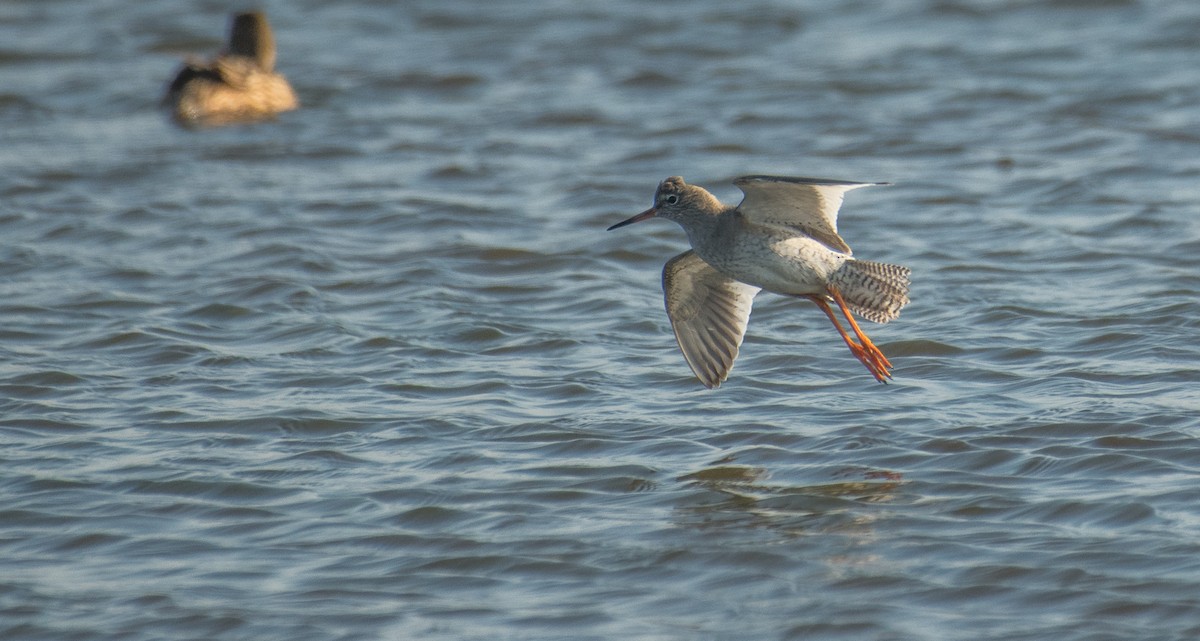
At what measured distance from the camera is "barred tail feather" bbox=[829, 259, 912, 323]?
6805 millimetres

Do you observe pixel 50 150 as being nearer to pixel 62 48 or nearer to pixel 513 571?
pixel 62 48

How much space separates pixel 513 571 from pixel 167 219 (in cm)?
581

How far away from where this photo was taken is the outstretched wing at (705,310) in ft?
22.9

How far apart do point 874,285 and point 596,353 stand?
1.59 meters

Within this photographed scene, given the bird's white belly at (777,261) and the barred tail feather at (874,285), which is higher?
the bird's white belly at (777,261)

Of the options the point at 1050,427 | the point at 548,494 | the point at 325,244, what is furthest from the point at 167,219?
the point at 1050,427

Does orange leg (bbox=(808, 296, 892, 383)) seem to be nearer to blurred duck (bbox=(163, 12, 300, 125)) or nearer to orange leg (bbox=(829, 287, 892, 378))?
orange leg (bbox=(829, 287, 892, 378))

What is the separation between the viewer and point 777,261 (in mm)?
6617

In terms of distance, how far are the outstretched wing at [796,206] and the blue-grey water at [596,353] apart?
2.47 ft

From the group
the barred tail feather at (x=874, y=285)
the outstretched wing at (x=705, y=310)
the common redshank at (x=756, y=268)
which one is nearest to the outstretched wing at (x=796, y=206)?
the common redshank at (x=756, y=268)

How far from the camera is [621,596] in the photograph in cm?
510

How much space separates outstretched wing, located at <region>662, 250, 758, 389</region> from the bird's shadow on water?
856 mm

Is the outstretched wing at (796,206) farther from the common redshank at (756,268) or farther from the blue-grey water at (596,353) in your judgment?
the blue-grey water at (596,353)

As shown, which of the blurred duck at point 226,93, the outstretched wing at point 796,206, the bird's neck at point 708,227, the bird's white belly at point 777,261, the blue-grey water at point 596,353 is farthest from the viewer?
the blurred duck at point 226,93
